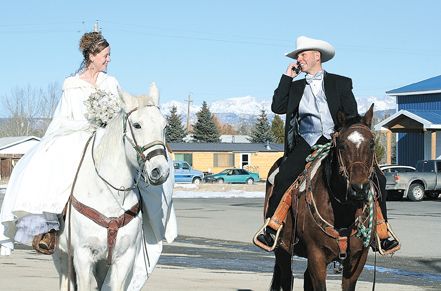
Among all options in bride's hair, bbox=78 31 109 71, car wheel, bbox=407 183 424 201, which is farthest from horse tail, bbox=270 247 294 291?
car wheel, bbox=407 183 424 201

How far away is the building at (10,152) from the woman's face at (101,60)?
→ 74.7 meters

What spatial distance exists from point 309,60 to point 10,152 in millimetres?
81172

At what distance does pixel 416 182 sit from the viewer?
135ft

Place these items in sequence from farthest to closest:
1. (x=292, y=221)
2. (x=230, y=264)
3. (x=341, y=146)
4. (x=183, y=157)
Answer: (x=183, y=157)
(x=230, y=264)
(x=292, y=221)
(x=341, y=146)

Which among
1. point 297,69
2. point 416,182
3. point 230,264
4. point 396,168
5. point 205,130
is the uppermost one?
point 205,130

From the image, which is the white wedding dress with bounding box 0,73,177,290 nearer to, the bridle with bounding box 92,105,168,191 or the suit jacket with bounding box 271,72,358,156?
the bridle with bounding box 92,105,168,191

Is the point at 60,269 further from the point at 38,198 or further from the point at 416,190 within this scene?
the point at 416,190

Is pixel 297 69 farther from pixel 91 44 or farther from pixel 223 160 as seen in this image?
pixel 223 160

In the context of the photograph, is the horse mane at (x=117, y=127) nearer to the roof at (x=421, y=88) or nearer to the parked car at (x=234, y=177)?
the roof at (x=421, y=88)

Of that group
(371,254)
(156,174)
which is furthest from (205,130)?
(156,174)

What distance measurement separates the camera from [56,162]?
8461mm

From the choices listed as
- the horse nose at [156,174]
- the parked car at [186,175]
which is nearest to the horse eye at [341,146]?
the horse nose at [156,174]

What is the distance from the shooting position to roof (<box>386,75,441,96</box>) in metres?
54.4

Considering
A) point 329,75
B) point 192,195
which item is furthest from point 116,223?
point 192,195
